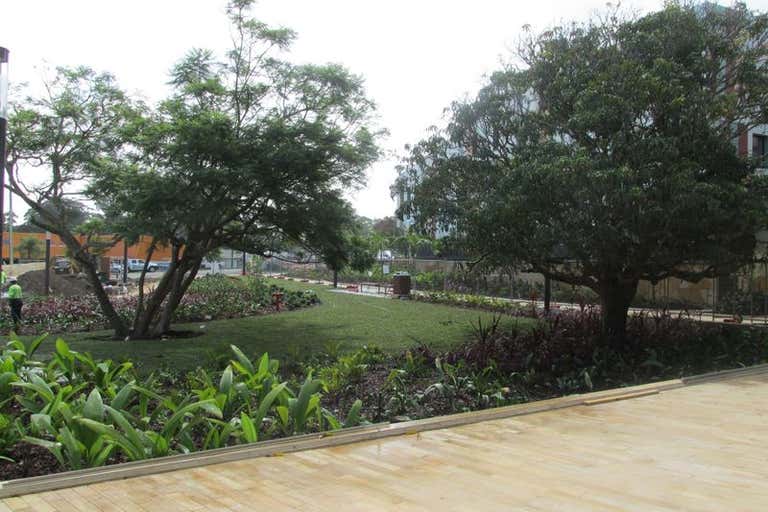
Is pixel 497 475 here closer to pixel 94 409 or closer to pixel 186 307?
pixel 94 409

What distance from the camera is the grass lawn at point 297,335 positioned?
11.9m

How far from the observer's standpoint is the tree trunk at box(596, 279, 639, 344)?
1332cm

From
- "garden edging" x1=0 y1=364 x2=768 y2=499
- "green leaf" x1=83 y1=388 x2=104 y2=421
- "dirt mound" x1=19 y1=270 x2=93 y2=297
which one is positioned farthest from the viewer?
"dirt mound" x1=19 y1=270 x2=93 y2=297

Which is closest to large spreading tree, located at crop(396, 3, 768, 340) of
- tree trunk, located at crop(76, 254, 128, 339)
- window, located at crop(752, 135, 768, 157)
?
tree trunk, located at crop(76, 254, 128, 339)

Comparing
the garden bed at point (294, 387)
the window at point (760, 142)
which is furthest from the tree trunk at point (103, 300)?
the window at point (760, 142)

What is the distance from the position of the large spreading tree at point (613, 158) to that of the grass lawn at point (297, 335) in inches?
109

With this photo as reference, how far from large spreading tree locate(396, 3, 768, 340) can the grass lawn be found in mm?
2767

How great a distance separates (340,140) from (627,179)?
5882 mm

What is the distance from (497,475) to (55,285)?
26.1m

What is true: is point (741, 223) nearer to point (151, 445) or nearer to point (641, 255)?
point (641, 255)

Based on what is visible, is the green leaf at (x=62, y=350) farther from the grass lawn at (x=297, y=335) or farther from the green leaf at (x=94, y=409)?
the grass lawn at (x=297, y=335)

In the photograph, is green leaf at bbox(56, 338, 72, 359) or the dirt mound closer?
green leaf at bbox(56, 338, 72, 359)

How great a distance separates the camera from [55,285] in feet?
87.8

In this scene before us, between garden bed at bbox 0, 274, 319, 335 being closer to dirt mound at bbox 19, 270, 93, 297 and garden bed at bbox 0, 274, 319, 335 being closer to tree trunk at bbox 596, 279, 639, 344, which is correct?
dirt mound at bbox 19, 270, 93, 297
